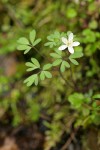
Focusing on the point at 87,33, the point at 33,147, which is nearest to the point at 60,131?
the point at 33,147

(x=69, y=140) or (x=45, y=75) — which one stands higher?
(x=45, y=75)

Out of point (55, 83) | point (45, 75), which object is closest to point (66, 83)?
point (55, 83)

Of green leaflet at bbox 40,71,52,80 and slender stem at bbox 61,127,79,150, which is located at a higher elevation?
green leaflet at bbox 40,71,52,80

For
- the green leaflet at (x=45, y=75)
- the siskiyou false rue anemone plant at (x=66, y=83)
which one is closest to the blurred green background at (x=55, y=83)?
the siskiyou false rue anemone plant at (x=66, y=83)

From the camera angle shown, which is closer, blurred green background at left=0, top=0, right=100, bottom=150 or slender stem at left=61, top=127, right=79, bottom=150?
blurred green background at left=0, top=0, right=100, bottom=150

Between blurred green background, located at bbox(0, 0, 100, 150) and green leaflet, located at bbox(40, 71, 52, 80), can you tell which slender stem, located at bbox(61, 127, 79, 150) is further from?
green leaflet, located at bbox(40, 71, 52, 80)

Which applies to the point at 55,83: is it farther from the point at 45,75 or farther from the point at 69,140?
the point at 45,75

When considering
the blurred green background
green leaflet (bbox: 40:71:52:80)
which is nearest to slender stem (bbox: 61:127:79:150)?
the blurred green background

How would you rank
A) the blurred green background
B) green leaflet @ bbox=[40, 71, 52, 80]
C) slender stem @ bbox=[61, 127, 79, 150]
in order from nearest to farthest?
green leaflet @ bbox=[40, 71, 52, 80], the blurred green background, slender stem @ bbox=[61, 127, 79, 150]

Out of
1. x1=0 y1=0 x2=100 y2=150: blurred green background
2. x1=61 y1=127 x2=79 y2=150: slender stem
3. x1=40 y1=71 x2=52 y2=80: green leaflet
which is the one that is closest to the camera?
x1=40 y1=71 x2=52 y2=80: green leaflet
